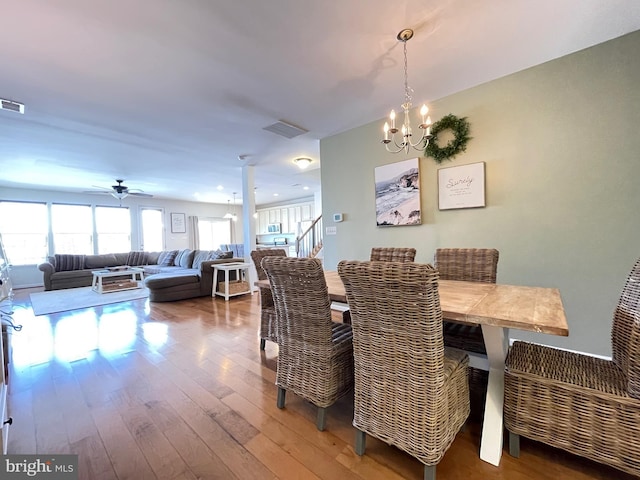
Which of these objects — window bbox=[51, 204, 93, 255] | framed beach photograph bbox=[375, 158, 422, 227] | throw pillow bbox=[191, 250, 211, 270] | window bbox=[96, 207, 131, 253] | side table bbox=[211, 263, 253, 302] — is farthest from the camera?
window bbox=[96, 207, 131, 253]

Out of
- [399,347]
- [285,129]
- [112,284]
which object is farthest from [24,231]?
[399,347]

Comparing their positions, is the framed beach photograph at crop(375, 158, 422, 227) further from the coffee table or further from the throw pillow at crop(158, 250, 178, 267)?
the throw pillow at crop(158, 250, 178, 267)

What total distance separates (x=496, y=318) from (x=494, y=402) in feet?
1.97

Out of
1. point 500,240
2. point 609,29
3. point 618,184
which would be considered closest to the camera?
point 609,29

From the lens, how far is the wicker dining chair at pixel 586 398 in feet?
3.66

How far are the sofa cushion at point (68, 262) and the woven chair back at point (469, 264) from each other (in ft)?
27.5

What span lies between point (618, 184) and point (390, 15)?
7.42 ft

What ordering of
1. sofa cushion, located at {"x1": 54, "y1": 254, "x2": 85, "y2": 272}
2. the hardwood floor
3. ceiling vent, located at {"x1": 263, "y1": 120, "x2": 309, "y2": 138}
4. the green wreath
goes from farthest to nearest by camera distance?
sofa cushion, located at {"x1": 54, "y1": 254, "x2": 85, "y2": 272}
ceiling vent, located at {"x1": 263, "y1": 120, "x2": 309, "y2": 138}
the green wreath
the hardwood floor

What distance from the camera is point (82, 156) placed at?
4.65 metres

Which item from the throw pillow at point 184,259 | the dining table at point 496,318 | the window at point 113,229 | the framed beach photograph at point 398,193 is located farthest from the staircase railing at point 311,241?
the window at point 113,229

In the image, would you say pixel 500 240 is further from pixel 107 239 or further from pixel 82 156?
pixel 107 239

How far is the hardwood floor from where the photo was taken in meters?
1.31

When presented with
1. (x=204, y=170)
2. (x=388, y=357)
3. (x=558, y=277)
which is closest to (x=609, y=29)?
(x=558, y=277)

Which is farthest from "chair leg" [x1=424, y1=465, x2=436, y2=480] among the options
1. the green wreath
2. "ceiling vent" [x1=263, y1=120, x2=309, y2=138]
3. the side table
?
the side table
